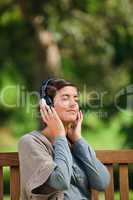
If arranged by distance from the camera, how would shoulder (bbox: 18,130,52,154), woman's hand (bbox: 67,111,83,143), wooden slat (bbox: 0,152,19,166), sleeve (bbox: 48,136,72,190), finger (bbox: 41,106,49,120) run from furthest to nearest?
wooden slat (bbox: 0,152,19,166), woman's hand (bbox: 67,111,83,143), finger (bbox: 41,106,49,120), shoulder (bbox: 18,130,52,154), sleeve (bbox: 48,136,72,190)

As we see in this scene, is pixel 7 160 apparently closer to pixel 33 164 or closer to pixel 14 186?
pixel 14 186

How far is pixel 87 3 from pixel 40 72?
4.44 feet

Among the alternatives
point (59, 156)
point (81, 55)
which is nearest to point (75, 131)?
point (59, 156)

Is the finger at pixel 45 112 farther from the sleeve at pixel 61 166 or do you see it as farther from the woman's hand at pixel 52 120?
the sleeve at pixel 61 166

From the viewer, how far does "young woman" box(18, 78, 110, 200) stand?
3.46 m

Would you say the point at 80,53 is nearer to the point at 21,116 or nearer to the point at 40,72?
the point at 40,72

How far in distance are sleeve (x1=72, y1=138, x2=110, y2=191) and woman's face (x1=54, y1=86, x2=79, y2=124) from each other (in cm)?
16

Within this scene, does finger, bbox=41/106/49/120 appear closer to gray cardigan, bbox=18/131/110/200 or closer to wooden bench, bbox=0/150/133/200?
gray cardigan, bbox=18/131/110/200

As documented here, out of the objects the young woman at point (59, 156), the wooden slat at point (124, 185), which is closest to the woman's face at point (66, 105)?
the young woman at point (59, 156)

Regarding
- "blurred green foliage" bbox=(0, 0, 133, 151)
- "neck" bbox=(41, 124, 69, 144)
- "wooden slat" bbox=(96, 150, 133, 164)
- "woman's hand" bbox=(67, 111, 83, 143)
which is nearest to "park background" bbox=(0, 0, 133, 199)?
"blurred green foliage" bbox=(0, 0, 133, 151)

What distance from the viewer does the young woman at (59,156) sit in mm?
3457

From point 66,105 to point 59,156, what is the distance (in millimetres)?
330

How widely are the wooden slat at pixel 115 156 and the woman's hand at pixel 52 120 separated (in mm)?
501

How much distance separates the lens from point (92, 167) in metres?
3.66
